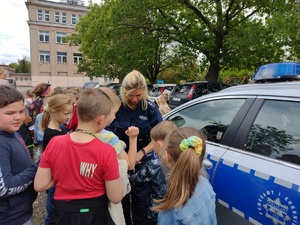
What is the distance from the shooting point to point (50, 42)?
137 feet

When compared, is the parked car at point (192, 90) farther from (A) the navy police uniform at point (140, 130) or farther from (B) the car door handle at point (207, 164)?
(B) the car door handle at point (207, 164)

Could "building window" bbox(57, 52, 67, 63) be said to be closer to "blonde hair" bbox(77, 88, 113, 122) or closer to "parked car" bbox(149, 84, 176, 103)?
"parked car" bbox(149, 84, 176, 103)

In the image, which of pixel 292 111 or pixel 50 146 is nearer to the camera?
pixel 50 146

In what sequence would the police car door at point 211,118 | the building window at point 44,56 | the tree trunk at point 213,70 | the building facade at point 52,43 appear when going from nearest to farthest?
the police car door at point 211,118 < the tree trunk at point 213,70 < the building facade at point 52,43 < the building window at point 44,56

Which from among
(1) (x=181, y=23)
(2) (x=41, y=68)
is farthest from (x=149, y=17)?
(2) (x=41, y=68)

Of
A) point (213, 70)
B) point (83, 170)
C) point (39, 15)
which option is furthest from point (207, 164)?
point (39, 15)

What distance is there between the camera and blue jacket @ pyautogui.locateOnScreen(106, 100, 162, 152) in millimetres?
2451

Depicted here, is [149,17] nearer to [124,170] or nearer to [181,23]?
[181,23]

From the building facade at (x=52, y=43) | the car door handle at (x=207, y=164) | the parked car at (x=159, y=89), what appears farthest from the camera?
the building facade at (x=52, y=43)

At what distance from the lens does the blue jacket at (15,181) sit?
4.71 ft

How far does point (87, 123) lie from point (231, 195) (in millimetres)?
1184

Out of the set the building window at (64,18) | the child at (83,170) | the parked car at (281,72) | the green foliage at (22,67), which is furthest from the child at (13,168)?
the green foliage at (22,67)

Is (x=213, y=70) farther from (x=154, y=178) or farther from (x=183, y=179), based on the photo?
(x=183, y=179)

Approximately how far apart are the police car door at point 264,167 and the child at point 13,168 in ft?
4.62
